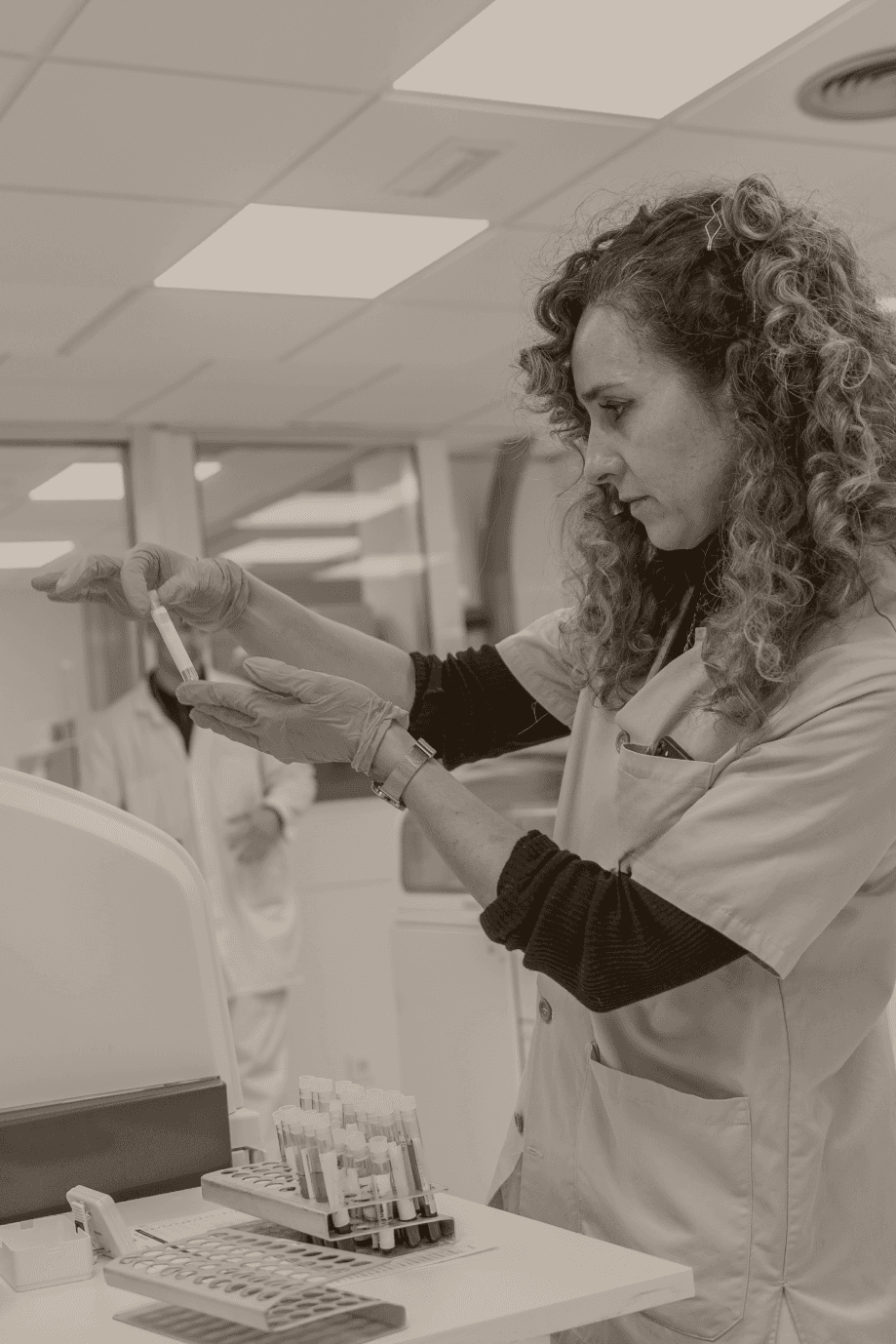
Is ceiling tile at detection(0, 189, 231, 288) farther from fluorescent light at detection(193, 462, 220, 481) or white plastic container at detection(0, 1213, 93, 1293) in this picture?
white plastic container at detection(0, 1213, 93, 1293)

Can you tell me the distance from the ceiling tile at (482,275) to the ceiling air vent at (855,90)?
70 cm

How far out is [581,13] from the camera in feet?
7.96

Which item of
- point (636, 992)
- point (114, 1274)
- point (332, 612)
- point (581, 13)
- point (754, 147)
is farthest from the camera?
point (332, 612)

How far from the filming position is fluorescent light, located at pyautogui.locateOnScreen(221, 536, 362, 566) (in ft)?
17.0

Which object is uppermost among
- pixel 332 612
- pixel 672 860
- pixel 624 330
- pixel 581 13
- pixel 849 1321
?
pixel 581 13

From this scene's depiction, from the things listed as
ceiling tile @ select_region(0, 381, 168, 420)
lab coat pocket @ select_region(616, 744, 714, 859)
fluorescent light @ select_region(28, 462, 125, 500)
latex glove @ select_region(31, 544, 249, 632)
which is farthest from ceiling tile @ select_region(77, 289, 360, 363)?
lab coat pocket @ select_region(616, 744, 714, 859)

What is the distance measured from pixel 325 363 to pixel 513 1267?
11.7 ft

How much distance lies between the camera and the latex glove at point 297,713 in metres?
1.32

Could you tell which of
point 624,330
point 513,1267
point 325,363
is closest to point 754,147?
point 325,363

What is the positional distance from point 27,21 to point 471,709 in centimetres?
144

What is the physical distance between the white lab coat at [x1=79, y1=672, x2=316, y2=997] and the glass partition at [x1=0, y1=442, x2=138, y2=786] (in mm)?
244

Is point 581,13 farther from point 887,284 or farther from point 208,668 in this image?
point 208,668

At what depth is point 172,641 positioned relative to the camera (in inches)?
55.6

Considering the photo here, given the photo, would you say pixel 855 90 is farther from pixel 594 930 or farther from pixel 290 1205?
pixel 290 1205
